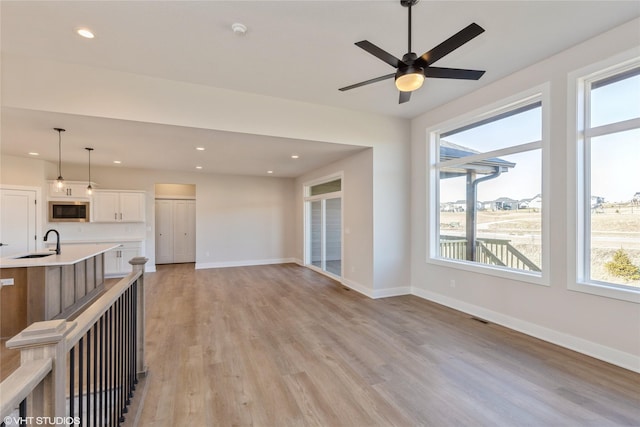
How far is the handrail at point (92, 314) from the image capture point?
3.84ft

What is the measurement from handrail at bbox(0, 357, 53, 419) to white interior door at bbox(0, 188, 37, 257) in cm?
688

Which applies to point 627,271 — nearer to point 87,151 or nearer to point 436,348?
point 436,348

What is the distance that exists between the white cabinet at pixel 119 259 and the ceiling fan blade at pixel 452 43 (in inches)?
281

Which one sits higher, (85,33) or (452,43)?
(85,33)

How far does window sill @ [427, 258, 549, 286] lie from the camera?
3.35 metres

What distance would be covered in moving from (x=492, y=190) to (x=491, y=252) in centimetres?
88

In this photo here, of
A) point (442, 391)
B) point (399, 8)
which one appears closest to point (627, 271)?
point (442, 391)

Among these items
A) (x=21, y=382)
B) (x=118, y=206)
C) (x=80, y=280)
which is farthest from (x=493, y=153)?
(x=118, y=206)

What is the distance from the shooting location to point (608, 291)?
2.77m

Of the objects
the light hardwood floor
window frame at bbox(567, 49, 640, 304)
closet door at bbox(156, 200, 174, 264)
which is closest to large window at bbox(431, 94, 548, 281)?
window frame at bbox(567, 49, 640, 304)

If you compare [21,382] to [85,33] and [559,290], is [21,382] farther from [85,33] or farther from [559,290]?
[559,290]

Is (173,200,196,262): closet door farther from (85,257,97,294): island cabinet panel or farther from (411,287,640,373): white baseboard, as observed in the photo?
(411,287,640,373): white baseboard

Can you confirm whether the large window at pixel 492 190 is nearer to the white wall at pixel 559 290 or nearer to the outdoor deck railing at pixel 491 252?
the outdoor deck railing at pixel 491 252

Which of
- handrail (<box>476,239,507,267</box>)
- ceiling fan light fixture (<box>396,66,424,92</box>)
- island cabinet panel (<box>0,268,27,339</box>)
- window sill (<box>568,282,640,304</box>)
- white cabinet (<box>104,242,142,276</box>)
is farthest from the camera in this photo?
white cabinet (<box>104,242,142,276</box>)
